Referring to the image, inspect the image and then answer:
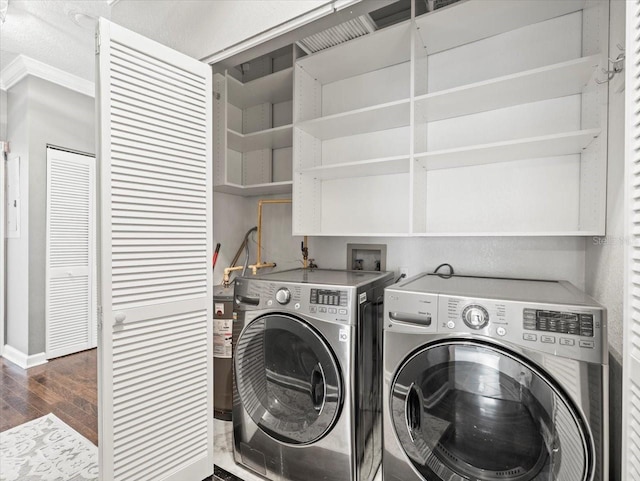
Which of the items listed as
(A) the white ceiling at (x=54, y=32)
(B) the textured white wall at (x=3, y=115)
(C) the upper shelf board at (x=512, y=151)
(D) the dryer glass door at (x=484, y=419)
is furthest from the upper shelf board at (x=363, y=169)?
(B) the textured white wall at (x=3, y=115)

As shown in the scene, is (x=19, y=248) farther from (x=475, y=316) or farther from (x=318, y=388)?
(x=475, y=316)

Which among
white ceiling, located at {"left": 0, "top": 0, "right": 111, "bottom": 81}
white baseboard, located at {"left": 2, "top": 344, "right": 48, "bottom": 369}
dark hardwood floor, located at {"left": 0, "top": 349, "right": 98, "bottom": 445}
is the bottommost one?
dark hardwood floor, located at {"left": 0, "top": 349, "right": 98, "bottom": 445}

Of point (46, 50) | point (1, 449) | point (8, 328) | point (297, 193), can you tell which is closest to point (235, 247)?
point (297, 193)

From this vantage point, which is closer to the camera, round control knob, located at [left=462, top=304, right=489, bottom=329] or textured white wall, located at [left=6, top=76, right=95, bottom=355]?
round control knob, located at [left=462, top=304, right=489, bottom=329]

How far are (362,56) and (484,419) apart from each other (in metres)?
2.02

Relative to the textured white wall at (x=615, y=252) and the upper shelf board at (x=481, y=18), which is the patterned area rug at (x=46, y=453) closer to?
the textured white wall at (x=615, y=252)

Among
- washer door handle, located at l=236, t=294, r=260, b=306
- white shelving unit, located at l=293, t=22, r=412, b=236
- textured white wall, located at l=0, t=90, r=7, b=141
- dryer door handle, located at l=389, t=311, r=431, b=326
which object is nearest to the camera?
dryer door handle, located at l=389, t=311, r=431, b=326

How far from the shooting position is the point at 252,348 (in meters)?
1.64

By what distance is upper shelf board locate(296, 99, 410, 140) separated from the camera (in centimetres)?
182

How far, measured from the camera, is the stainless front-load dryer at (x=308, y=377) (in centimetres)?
142

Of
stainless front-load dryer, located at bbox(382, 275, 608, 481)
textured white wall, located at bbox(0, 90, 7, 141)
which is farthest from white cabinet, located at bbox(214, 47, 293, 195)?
textured white wall, located at bbox(0, 90, 7, 141)

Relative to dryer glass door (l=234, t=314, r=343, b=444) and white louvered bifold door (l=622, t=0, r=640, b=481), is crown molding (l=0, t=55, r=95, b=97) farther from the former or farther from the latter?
white louvered bifold door (l=622, t=0, r=640, b=481)

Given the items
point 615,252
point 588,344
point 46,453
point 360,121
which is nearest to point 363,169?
point 360,121

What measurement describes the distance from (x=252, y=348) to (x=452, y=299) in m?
1.01
